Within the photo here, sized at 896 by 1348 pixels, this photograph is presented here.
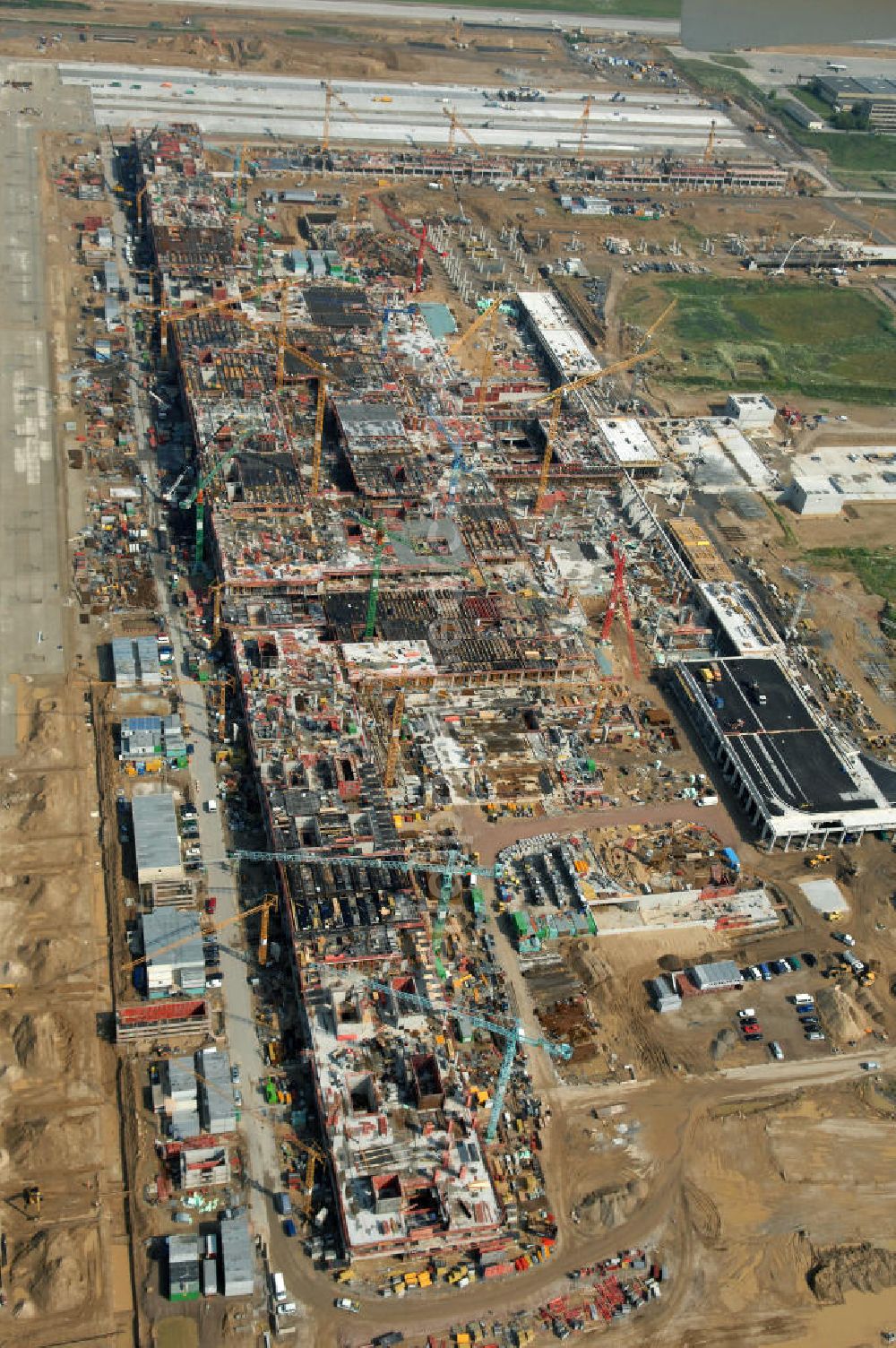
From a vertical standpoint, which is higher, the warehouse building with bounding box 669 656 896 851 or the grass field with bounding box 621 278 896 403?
the grass field with bounding box 621 278 896 403

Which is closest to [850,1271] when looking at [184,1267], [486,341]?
[184,1267]

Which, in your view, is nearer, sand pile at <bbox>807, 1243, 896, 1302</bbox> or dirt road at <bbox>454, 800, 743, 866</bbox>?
sand pile at <bbox>807, 1243, 896, 1302</bbox>

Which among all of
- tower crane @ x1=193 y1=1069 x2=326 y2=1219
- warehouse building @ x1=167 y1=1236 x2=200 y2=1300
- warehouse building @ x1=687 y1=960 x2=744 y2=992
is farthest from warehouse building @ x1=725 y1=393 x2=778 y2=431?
warehouse building @ x1=167 y1=1236 x2=200 y2=1300

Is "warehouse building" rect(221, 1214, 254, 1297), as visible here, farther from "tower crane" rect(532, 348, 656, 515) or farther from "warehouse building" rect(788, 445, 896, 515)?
"warehouse building" rect(788, 445, 896, 515)

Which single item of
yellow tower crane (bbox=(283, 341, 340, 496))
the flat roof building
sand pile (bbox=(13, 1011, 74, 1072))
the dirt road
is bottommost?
sand pile (bbox=(13, 1011, 74, 1072))

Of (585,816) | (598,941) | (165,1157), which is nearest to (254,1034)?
(165,1157)

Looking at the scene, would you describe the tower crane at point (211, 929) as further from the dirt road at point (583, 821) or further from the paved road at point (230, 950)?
the dirt road at point (583, 821)

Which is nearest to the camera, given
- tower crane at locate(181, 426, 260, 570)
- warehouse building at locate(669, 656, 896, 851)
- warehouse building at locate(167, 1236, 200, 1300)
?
warehouse building at locate(167, 1236, 200, 1300)
